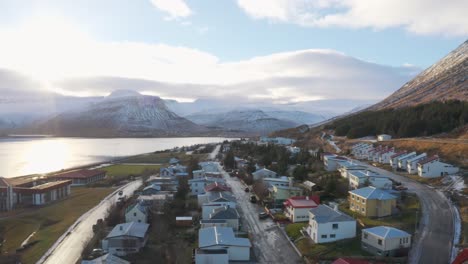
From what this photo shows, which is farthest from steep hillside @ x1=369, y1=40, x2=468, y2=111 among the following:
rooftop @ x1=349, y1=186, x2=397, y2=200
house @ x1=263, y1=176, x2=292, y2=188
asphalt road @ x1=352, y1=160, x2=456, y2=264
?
rooftop @ x1=349, y1=186, x2=397, y2=200

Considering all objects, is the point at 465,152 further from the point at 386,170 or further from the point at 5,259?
the point at 5,259

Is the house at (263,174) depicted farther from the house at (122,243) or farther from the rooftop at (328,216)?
the house at (122,243)

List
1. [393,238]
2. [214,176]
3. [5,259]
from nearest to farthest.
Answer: [393,238]
[5,259]
[214,176]

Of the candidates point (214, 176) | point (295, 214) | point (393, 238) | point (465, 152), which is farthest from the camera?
point (214, 176)

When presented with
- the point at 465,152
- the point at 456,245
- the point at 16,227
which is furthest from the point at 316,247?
the point at 465,152

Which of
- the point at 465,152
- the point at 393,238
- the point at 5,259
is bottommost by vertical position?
the point at 5,259

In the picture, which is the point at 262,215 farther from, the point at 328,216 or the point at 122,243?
the point at 122,243
